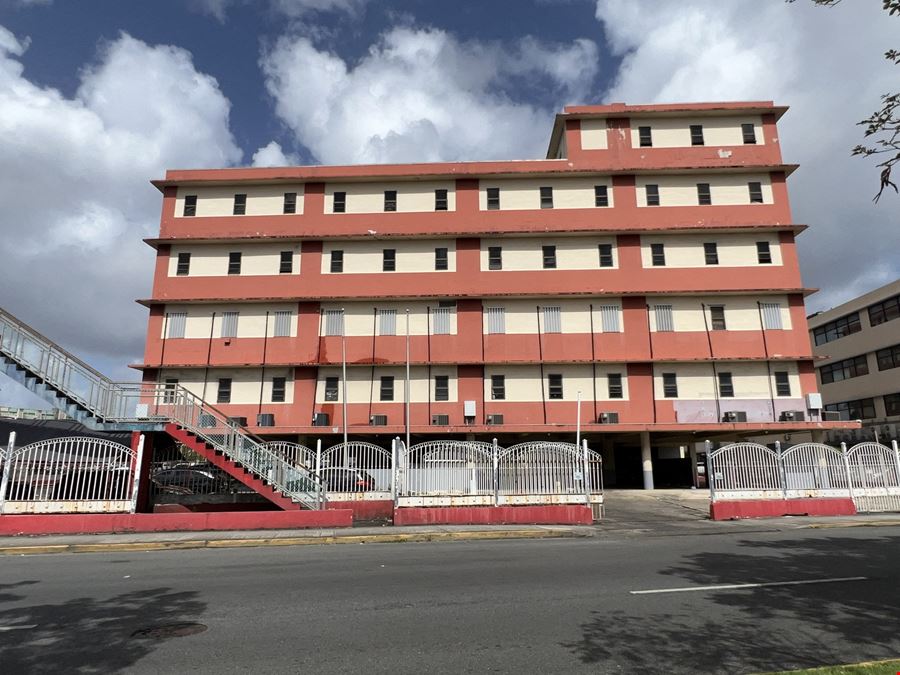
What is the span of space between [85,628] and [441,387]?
2767 cm

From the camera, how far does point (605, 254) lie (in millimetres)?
35062

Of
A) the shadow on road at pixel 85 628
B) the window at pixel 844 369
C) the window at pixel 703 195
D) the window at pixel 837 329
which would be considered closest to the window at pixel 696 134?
the window at pixel 703 195

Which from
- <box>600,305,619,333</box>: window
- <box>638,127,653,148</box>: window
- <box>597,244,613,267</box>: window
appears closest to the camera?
<box>600,305,619,333</box>: window

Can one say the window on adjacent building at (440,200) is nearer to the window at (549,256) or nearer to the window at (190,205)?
the window at (549,256)

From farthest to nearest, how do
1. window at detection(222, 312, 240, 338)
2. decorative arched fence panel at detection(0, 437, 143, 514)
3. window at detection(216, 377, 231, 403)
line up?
window at detection(222, 312, 240, 338) < window at detection(216, 377, 231, 403) < decorative arched fence panel at detection(0, 437, 143, 514)

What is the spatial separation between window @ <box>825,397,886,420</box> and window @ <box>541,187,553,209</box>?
36.1 metres

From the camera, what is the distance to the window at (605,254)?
3494 cm

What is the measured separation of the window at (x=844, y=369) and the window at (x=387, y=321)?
4306 centimetres

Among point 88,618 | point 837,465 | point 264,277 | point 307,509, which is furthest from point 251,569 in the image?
point 264,277

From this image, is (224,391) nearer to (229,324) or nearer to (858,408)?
(229,324)

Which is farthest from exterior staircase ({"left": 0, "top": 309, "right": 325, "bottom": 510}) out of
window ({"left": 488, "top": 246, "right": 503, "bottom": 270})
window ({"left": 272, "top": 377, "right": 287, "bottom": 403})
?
window ({"left": 488, "top": 246, "right": 503, "bottom": 270})

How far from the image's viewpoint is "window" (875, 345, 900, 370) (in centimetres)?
4784

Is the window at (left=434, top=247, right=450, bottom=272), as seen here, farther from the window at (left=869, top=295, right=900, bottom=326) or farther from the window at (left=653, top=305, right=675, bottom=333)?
the window at (left=869, top=295, right=900, bottom=326)

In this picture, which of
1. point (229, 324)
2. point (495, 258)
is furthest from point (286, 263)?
point (495, 258)
